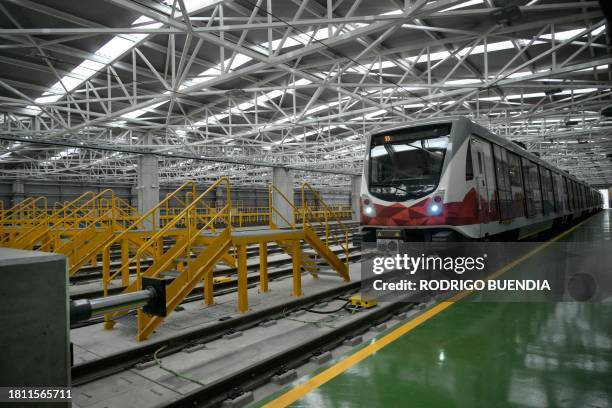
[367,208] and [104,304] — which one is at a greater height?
[367,208]

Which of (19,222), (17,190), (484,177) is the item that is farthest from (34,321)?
(17,190)

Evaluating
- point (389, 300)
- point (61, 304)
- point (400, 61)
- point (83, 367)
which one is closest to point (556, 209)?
point (400, 61)

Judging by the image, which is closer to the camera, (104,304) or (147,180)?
(104,304)

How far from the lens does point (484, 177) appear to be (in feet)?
24.4

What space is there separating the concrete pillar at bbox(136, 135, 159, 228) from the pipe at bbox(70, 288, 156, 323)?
19.1 metres

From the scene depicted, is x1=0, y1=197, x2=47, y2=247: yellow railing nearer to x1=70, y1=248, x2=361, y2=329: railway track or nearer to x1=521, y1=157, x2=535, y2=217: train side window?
x1=70, y1=248, x2=361, y2=329: railway track

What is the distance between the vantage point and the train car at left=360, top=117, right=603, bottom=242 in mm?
6762

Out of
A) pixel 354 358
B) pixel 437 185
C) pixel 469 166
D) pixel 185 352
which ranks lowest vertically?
pixel 185 352

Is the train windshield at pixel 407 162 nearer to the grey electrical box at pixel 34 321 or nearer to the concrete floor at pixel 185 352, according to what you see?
the concrete floor at pixel 185 352

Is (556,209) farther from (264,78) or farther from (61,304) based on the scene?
(61,304)

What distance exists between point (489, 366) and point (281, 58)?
302 inches

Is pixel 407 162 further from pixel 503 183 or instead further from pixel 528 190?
pixel 528 190

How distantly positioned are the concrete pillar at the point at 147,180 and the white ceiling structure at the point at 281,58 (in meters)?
0.62

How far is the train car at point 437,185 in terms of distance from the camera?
6762mm
